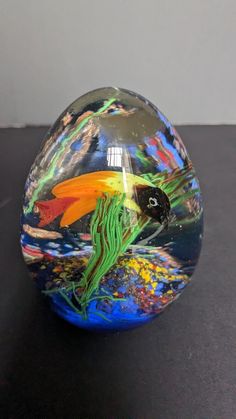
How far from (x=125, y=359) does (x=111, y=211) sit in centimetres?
23

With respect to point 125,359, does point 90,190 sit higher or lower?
higher

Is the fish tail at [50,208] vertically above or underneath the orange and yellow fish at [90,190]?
underneath

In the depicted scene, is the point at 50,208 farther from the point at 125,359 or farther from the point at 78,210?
the point at 125,359

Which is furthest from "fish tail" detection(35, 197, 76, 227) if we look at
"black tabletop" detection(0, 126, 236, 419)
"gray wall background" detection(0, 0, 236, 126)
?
"gray wall background" detection(0, 0, 236, 126)

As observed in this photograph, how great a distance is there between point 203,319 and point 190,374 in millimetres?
113

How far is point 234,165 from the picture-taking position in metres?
1.24

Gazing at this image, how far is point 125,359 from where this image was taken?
0.59 meters

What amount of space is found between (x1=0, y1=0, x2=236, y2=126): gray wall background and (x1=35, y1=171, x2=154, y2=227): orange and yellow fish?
1.00 metres

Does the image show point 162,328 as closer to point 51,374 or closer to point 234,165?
point 51,374

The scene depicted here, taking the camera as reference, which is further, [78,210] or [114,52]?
[114,52]

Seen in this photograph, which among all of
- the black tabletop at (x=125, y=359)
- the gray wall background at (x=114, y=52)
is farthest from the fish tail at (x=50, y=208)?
the gray wall background at (x=114, y=52)

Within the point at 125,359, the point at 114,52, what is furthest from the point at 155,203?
the point at 114,52

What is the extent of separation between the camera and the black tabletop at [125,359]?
0.53m

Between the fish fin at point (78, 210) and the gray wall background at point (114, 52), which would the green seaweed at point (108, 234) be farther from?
the gray wall background at point (114, 52)
